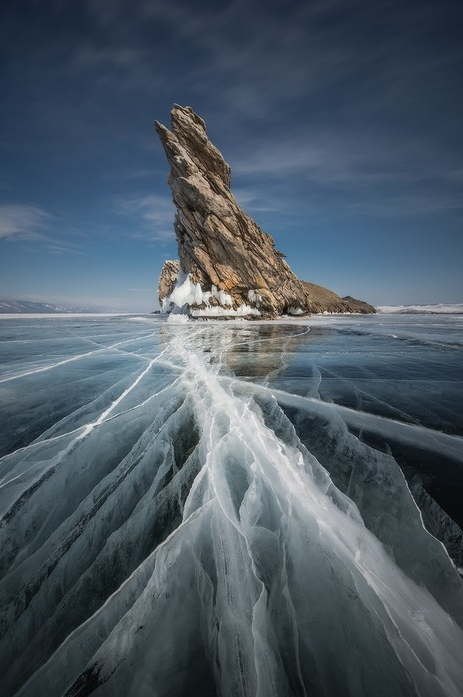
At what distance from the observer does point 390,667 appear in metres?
1.13

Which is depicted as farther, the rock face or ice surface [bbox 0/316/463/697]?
the rock face

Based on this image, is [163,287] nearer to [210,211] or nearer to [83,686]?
[210,211]

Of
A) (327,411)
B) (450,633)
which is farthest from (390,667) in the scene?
(327,411)

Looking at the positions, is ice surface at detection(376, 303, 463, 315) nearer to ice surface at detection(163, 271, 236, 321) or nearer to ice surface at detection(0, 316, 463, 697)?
ice surface at detection(163, 271, 236, 321)

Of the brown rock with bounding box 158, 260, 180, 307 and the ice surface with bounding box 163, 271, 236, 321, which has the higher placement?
the brown rock with bounding box 158, 260, 180, 307

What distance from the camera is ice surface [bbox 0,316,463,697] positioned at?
1131 millimetres

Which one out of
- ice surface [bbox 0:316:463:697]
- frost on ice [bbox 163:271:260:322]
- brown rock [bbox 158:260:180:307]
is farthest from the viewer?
brown rock [bbox 158:260:180:307]

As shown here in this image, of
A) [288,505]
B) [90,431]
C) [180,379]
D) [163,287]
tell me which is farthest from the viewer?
[163,287]

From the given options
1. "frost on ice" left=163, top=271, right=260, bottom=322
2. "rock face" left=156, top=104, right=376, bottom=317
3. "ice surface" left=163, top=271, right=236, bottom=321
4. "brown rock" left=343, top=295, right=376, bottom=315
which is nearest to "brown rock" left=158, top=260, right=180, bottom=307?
"rock face" left=156, top=104, right=376, bottom=317

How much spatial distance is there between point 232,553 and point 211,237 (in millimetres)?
29755

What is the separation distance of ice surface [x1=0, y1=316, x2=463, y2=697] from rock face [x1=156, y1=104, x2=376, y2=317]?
26.3 m

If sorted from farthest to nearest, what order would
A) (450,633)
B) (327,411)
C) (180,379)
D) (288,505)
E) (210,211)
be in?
(210,211) < (180,379) < (327,411) < (288,505) < (450,633)

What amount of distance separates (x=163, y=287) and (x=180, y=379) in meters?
56.9

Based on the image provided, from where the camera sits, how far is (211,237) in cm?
2844
